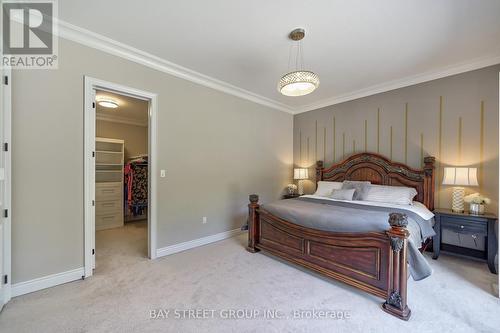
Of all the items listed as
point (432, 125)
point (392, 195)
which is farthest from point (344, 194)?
point (432, 125)

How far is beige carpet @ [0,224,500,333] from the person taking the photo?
5.82 feet

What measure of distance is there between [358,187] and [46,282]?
14.4 ft

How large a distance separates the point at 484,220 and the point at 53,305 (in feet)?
15.8

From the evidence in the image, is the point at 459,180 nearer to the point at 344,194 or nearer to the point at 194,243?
the point at 344,194

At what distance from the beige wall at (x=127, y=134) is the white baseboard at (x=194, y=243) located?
3.46 metres

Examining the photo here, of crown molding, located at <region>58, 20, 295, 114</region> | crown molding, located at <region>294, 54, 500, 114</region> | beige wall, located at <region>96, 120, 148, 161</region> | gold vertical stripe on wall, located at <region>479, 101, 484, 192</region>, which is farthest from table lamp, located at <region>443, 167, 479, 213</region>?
beige wall, located at <region>96, 120, 148, 161</region>

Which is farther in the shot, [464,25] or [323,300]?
[464,25]

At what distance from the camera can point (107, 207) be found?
16.0 ft

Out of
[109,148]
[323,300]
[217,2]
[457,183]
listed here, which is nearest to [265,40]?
[217,2]

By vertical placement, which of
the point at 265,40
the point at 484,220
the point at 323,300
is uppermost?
the point at 265,40

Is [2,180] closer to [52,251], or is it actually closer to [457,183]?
[52,251]

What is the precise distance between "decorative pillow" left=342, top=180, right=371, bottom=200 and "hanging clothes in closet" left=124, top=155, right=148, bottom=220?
4.47 m

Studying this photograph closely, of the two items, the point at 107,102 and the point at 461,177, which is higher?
the point at 107,102

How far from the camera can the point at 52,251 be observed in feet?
7.78
